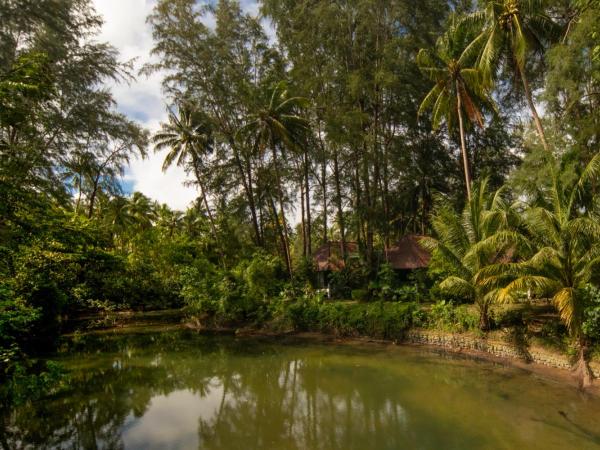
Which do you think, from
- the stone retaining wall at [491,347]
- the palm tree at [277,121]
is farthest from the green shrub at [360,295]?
the palm tree at [277,121]

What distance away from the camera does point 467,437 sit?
6.82m

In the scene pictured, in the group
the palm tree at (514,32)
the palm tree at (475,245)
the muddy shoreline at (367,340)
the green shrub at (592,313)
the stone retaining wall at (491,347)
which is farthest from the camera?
the palm tree at (514,32)

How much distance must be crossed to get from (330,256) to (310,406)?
13.2 meters

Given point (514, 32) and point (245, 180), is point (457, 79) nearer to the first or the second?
point (514, 32)

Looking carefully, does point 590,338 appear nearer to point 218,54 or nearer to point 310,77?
point 310,77

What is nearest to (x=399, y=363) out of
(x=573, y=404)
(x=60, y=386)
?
(x=573, y=404)

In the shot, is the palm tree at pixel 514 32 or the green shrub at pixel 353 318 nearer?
the palm tree at pixel 514 32

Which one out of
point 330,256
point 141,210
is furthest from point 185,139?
point 141,210

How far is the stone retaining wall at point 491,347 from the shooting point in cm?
968

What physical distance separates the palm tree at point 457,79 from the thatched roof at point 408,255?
5.35m

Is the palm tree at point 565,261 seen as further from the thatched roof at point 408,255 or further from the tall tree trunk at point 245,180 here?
the tall tree trunk at point 245,180

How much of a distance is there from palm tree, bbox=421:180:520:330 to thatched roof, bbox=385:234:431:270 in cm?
634

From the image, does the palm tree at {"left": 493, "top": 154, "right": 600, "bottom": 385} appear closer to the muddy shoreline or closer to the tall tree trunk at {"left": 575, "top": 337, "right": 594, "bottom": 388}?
the tall tree trunk at {"left": 575, "top": 337, "right": 594, "bottom": 388}

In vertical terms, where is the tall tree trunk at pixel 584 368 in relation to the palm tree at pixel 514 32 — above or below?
below
